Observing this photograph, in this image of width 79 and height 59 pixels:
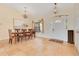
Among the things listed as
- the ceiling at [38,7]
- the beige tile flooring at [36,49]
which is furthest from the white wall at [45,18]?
the beige tile flooring at [36,49]

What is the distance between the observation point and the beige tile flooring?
282 cm

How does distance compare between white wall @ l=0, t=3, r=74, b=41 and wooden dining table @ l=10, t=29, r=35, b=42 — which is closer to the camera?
white wall @ l=0, t=3, r=74, b=41

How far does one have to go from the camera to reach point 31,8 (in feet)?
9.35

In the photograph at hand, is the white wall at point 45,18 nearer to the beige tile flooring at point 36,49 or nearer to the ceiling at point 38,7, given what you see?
the ceiling at point 38,7

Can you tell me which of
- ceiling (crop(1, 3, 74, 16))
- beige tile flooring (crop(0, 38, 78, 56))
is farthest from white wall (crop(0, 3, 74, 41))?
beige tile flooring (crop(0, 38, 78, 56))

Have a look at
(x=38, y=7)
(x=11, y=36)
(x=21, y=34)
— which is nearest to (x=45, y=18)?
(x=38, y=7)

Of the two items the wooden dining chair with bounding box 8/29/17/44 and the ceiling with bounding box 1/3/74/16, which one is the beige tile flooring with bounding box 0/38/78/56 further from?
the ceiling with bounding box 1/3/74/16

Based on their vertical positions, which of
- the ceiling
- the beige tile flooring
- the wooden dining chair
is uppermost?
the ceiling

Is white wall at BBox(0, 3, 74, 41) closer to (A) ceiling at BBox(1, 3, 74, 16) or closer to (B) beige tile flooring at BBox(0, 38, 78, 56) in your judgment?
(A) ceiling at BBox(1, 3, 74, 16)

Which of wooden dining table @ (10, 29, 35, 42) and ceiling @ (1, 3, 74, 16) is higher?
ceiling @ (1, 3, 74, 16)

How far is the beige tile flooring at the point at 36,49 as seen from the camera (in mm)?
2818

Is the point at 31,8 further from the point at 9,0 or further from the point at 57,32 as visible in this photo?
the point at 57,32

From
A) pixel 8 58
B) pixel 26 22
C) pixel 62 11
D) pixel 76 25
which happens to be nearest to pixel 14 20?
pixel 26 22

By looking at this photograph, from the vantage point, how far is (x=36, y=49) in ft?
9.37
